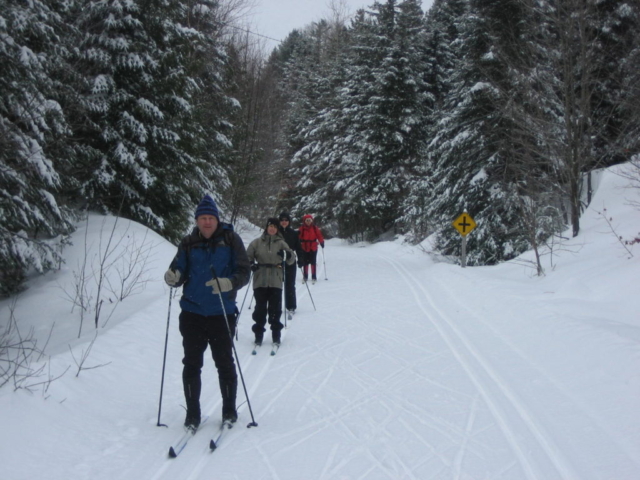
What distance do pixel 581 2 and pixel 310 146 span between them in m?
25.3

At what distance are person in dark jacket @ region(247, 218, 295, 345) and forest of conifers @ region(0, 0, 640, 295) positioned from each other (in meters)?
3.12

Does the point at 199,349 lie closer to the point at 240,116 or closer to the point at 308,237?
the point at 308,237

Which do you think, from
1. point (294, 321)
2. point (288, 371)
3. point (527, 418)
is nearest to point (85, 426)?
point (288, 371)

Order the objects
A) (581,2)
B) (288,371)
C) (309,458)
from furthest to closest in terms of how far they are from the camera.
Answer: (581,2) < (288,371) < (309,458)

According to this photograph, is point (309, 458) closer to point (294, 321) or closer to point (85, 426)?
point (85, 426)

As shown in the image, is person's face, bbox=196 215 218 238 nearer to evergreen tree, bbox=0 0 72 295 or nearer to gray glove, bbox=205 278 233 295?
gray glove, bbox=205 278 233 295

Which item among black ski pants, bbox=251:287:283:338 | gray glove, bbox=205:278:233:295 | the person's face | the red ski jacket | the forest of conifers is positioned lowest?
black ski pants, bbox=251:287:283:338

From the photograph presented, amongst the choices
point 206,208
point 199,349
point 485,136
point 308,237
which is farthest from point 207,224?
point 485,136

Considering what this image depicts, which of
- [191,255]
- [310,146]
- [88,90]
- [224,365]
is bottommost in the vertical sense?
[224,365]

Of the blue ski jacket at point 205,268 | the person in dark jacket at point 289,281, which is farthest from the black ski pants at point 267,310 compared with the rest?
the blue ski jacket at point 205,268

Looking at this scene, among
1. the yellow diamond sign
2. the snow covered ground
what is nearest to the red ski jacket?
the snow covered ground

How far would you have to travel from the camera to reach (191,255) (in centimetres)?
477

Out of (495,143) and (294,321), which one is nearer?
(294,321)

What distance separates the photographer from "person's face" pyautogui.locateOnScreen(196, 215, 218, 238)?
4.71 meters
